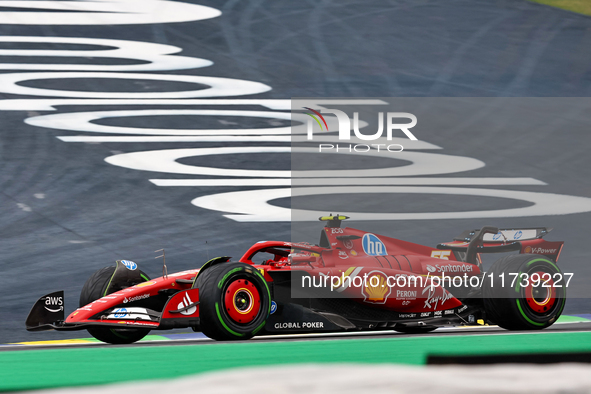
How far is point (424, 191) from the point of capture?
1609 centimetres

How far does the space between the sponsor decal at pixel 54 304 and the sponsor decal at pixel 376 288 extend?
2.63 metres

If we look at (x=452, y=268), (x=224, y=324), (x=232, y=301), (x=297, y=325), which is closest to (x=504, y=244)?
(x=452, y=268)

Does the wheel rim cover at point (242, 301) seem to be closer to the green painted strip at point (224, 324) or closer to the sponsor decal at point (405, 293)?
the green painted strip at point (224, 324)

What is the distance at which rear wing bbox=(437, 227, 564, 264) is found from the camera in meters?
8.62

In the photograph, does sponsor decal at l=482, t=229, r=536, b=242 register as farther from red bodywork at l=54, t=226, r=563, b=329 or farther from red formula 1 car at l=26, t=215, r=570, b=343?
red bodywork at l=54, t=226, r=563, b=329

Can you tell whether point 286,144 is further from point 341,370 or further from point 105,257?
point 341,370

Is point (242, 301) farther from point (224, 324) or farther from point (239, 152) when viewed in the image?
point (239, 152)

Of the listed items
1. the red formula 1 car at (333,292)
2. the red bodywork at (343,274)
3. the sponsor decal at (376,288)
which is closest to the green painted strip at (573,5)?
the red formula 1 car at (333,292)

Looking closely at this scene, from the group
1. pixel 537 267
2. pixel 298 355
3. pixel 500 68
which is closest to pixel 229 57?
pixel 500 68

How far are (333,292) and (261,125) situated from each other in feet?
40.3

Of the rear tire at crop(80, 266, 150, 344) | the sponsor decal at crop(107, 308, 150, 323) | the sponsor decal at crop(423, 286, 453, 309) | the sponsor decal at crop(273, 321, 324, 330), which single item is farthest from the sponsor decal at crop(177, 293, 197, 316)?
the sponsor decal at crop(423, 286, 453, 309)

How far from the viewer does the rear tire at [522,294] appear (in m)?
8.02

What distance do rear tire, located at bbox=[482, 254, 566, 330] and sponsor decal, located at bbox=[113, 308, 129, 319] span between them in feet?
11.5

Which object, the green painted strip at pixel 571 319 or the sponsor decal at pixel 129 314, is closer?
the sponsor decal at pixel 129 314
